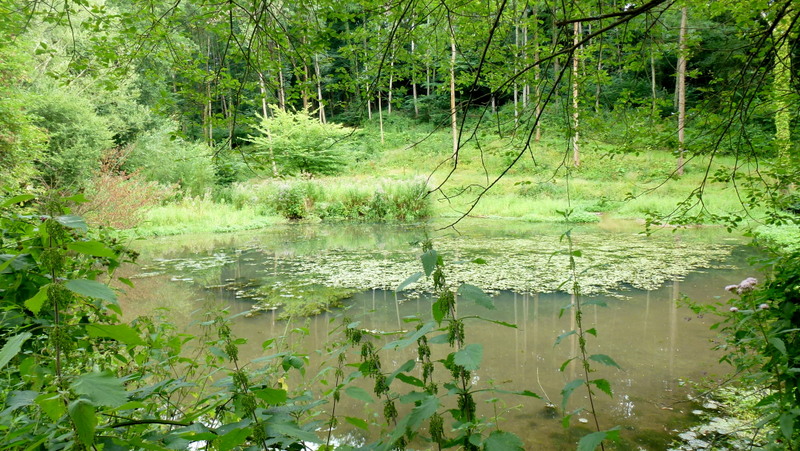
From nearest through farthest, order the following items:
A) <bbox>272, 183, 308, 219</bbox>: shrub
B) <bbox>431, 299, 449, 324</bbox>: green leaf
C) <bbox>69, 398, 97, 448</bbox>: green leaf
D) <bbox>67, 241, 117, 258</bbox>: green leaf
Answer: <bbox>69, 398, 97, 448</bbox>: green leaf < <bbox>67, 241, 117, 258</bbox>: green leaf < <bbox>431, 299, 449, 324</bbox>: green leaf < <bbox>272, 183, 308, 219</bbox>: shrub

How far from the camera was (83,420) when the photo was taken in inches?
22.8

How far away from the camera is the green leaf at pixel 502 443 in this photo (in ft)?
2.85

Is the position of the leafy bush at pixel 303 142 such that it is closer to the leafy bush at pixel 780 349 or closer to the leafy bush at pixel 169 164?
the leafy bush at pixel 169 164

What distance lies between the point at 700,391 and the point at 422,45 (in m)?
3.00

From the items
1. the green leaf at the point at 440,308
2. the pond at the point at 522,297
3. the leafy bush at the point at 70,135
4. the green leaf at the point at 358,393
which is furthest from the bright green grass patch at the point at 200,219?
the green leaf at the point at 440,308

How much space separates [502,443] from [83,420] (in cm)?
74

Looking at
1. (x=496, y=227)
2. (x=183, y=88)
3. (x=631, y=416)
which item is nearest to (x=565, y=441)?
(x=631, y=416)

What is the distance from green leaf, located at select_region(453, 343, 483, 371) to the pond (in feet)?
0.78

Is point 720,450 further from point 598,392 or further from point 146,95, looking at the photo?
point 146,95

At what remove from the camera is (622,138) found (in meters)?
3.11

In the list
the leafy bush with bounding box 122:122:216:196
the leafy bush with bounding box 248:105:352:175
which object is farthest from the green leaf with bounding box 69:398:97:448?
the leafy bush with bounding box 248:105:352:175

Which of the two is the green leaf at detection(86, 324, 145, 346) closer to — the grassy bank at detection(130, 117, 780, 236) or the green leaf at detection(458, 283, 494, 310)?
the green leaf at detection(458, 283, 494, 310)

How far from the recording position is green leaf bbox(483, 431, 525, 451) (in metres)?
0.87

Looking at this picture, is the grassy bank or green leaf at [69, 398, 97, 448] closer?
green leaf at [69, 398, 97, 448]
